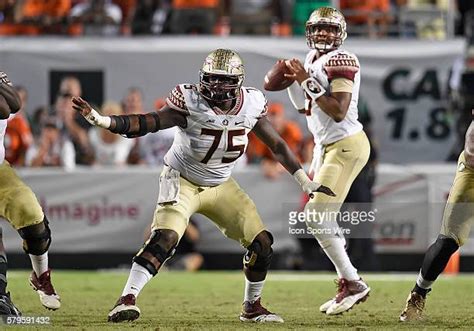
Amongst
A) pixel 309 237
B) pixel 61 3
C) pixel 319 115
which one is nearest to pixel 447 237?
pixel 319 115

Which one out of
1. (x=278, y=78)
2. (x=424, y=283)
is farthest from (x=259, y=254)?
(x=278, y=78)

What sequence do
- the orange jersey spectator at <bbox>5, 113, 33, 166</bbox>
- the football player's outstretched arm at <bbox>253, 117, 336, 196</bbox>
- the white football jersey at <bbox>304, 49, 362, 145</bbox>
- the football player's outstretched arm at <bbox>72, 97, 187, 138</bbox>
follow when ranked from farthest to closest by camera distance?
the orange jersey spectator at <bbox>5, 113, 33, 166</bbox> → the white football jersey at <bbox>304, 49, 362, 145</bbox> → the football player's outstretched arm at <bbox>253, 117, 336, 196</bbox> → the football player's outstretched arm at <bbox>72, 97, 187, 138</bbox>

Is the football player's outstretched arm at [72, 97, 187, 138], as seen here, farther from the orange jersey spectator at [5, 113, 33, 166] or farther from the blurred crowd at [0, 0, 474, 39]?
the blurred crowd at [0, 0, 474, 39]

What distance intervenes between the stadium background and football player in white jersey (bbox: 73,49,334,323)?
14.8 ft

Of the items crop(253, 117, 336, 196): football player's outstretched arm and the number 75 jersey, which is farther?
crop(253, 117, 336, 196): football player's outstretched arm

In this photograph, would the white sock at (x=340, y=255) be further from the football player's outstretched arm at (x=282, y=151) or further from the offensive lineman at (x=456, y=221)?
the offensive lineman at (x=456, y=221)

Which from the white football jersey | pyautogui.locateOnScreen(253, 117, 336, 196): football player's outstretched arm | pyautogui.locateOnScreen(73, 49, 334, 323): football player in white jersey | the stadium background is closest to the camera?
pyautogui.locateOnScreen(73, 49, 334, 323): football player in white jersey

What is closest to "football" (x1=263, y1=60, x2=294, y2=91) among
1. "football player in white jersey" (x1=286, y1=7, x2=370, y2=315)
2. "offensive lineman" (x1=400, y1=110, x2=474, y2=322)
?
"football player in white jersey" (x1=286, y1=7, x2=370, y2=315)

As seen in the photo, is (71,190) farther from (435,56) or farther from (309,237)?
(435,56)

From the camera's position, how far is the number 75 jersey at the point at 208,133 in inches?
299

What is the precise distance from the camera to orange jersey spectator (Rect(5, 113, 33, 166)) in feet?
41.2

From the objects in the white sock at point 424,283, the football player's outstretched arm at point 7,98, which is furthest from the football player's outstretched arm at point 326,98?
the football player's outstretched arm at point 7,98

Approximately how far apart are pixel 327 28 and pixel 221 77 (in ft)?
4.20

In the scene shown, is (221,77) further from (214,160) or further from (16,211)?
(16,211)
